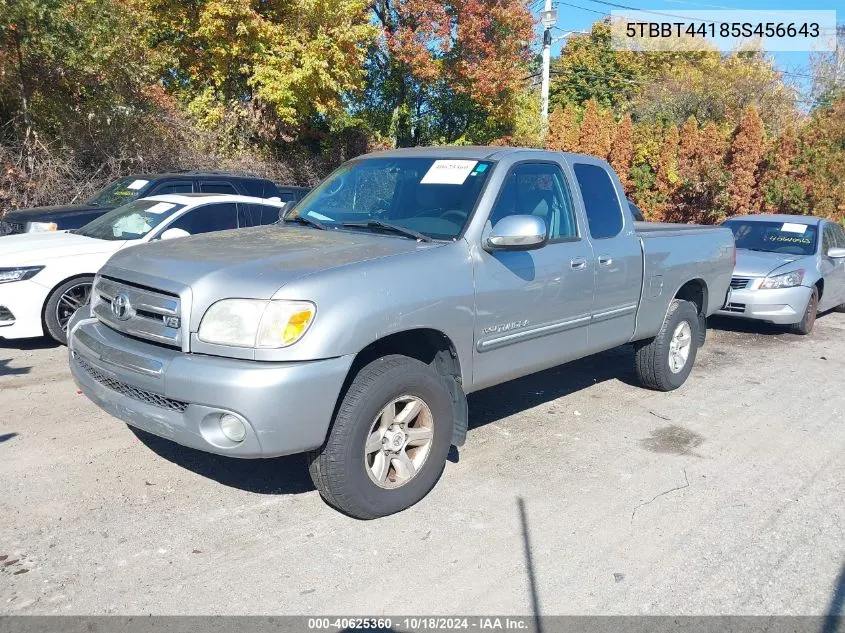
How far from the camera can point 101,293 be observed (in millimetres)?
4113

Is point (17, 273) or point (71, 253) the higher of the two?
point (71, 253)

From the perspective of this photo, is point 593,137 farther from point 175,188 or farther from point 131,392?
point 131,392

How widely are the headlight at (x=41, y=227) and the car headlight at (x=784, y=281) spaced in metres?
8.57

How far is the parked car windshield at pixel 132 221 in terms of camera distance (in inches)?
299

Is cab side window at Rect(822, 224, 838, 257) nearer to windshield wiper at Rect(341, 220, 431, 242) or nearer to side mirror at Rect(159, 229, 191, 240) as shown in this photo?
windshield wiper at Rect(341, 220, 431, 242)

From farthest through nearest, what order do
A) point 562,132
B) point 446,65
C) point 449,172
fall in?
point 562,132
point 446,65
point 449,172

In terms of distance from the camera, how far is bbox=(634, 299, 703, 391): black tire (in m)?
6.18

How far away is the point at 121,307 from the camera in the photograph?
3836 millimetres

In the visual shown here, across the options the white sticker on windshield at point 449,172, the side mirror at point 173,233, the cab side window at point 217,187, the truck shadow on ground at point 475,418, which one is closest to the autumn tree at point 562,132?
the cab side window at point 217,187

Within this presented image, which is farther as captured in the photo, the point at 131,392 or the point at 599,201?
the point at 599,201

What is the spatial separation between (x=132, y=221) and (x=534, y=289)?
5.09 meters

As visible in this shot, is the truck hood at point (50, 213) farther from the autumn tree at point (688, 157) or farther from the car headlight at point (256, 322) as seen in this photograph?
the autumn tree at point (688, 157)

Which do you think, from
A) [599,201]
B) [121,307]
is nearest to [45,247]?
[121,307]

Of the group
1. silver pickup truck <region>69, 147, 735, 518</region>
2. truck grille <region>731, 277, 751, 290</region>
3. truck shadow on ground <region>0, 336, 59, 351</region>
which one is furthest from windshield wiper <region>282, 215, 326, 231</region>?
truck grille <region>731, 277, 751, 290</region>
